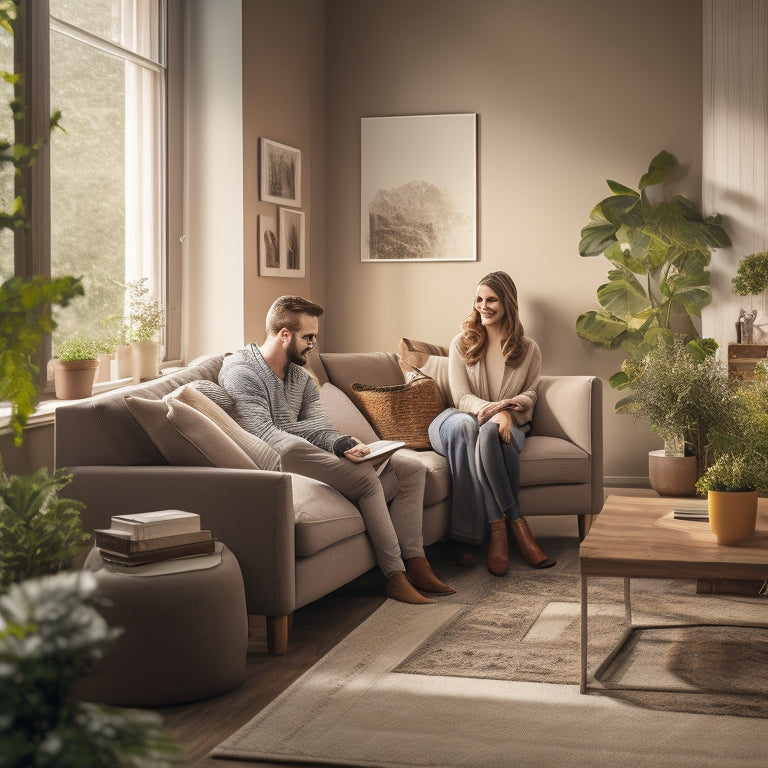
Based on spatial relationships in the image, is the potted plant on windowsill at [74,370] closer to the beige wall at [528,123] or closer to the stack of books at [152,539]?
the stack of books at [152,539]

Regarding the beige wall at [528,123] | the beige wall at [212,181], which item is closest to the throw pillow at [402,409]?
the beige wall at [212,181]

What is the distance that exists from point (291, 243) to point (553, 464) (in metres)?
1.99

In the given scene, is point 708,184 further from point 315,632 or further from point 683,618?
point 315,632

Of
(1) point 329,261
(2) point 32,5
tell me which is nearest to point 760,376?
(1) point 329,261

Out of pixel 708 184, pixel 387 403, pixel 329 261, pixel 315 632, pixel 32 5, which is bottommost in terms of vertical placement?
pixel 315 632

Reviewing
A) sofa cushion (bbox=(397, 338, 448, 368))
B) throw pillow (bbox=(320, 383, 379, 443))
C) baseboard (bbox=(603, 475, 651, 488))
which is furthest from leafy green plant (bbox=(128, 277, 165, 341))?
baseboard (bbox=(603, 475, 651, 488))

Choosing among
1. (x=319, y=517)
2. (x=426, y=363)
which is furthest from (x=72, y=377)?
(x=426, y=363)

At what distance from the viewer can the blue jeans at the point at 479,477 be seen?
4277 mm

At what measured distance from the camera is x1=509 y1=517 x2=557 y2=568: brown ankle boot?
167 inches

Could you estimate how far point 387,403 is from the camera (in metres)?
→ 4.66

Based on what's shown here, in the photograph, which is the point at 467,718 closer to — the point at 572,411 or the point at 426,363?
the point at 572,411

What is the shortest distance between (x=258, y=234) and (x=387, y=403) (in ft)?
3.90

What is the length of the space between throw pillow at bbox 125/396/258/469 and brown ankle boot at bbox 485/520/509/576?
4.34 feet

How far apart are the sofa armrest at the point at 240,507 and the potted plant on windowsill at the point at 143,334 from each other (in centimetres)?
139
